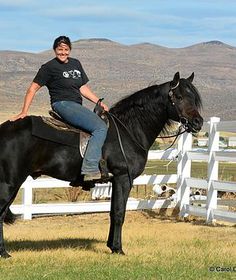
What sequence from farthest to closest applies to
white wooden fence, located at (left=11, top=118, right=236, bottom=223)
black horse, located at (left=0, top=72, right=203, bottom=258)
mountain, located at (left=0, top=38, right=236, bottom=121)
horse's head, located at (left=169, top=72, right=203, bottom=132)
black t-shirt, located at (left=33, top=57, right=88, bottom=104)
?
mountain, located at (left=0, top=38, right=236, bottom=121) → white wooden fence, located at (left=11, top=118, right=236, bottom=223) → horse's head, located at (left=169, top=72, right=203, bottom=132) → black t-shirt, located at (left=33, top=57, right=88, bottom=104) → black horse, located at (left=0, top=72, right=203, bottom=258)

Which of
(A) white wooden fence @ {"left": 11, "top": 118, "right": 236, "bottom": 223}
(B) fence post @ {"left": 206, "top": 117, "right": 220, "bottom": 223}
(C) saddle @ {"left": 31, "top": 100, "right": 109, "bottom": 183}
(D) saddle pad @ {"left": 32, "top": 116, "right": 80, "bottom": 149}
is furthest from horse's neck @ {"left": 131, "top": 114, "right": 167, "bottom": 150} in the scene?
(B) fence post @ {"left": 206, "top": 117, "right": 220, "bottom": 223}

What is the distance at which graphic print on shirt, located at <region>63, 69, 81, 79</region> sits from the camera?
349 inches

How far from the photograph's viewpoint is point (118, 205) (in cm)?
906

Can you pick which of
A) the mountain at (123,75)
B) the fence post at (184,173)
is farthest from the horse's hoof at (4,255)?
the mountain at (123,75)

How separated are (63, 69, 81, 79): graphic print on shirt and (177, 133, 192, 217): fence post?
507 cm

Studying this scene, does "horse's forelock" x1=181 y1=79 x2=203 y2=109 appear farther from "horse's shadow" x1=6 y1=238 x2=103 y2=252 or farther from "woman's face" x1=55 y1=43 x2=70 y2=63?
"horse's shadow" x1=6 y1=238 x2=103 y2=252

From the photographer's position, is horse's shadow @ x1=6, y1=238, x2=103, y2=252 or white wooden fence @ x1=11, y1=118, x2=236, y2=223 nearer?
horse's shadow @ x1=6, y1=238, x2=103, y2=252

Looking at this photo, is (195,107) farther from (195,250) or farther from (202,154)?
(202,154)

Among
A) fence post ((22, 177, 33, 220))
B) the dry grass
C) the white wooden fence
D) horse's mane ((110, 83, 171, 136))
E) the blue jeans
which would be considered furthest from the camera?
fence post ((22, 177, 33, 220))

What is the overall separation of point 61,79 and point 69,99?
304mm

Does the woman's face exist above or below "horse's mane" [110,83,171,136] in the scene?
above

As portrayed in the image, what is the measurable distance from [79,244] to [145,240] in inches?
46.5

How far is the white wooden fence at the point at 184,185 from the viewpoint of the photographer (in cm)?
1252

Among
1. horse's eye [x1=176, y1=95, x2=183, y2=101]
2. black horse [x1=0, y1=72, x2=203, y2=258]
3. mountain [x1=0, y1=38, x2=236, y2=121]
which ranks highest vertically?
horse's eye [x1=176, y1=95, x2=183, y2=101]
